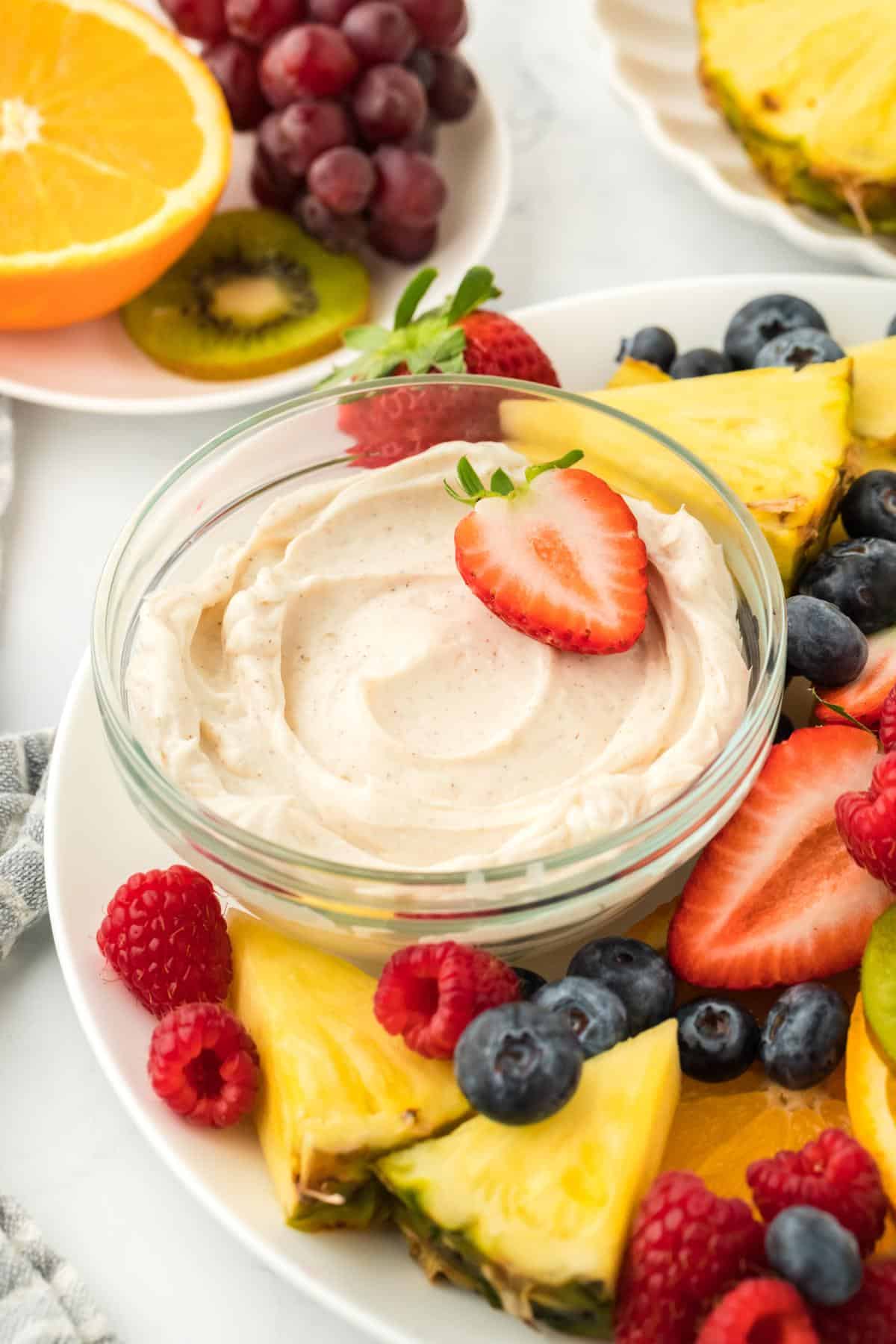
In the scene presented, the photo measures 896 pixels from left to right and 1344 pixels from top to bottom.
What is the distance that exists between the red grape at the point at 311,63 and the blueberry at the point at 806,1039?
231 cm

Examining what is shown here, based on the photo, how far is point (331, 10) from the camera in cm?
328

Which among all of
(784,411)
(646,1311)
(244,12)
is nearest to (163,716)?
(646,1311)

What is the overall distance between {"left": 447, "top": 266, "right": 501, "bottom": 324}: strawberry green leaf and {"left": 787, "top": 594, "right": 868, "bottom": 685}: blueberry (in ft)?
2.86

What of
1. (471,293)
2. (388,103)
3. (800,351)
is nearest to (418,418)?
(471,293)

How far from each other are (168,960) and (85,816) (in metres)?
0.41

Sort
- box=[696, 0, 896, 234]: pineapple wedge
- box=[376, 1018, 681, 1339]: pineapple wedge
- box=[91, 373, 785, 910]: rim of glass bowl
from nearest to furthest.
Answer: box=[376, 1018, 681, 1339]: pineapple wedge → box=[91, 373, 785, 910]: rim of glass bowl → box=[696, 0, 896, 234]: pineapple wedge

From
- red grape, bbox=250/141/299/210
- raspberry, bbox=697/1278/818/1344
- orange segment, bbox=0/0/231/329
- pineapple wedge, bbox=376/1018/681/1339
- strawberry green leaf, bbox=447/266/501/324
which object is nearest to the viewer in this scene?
raspberry, bbox=697/1278/818/1344

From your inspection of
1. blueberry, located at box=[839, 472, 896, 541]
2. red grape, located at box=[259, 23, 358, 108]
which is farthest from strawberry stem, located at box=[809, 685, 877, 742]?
red grape, located at box=[259, 23, 358, 108]

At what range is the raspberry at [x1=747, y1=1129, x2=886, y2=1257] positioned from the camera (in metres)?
1.63

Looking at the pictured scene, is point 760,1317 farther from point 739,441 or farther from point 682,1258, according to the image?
point 739,441

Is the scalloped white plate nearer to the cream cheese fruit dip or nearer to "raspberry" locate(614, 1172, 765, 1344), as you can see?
the cream cheese fruit dip

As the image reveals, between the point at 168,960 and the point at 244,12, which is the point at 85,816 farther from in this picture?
the point at 244,12

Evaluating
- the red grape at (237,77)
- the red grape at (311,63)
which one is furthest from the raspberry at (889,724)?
the red grape at (237,77)

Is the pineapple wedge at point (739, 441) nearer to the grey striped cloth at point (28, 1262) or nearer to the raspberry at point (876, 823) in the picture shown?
the raspberry at point (876, 823)
